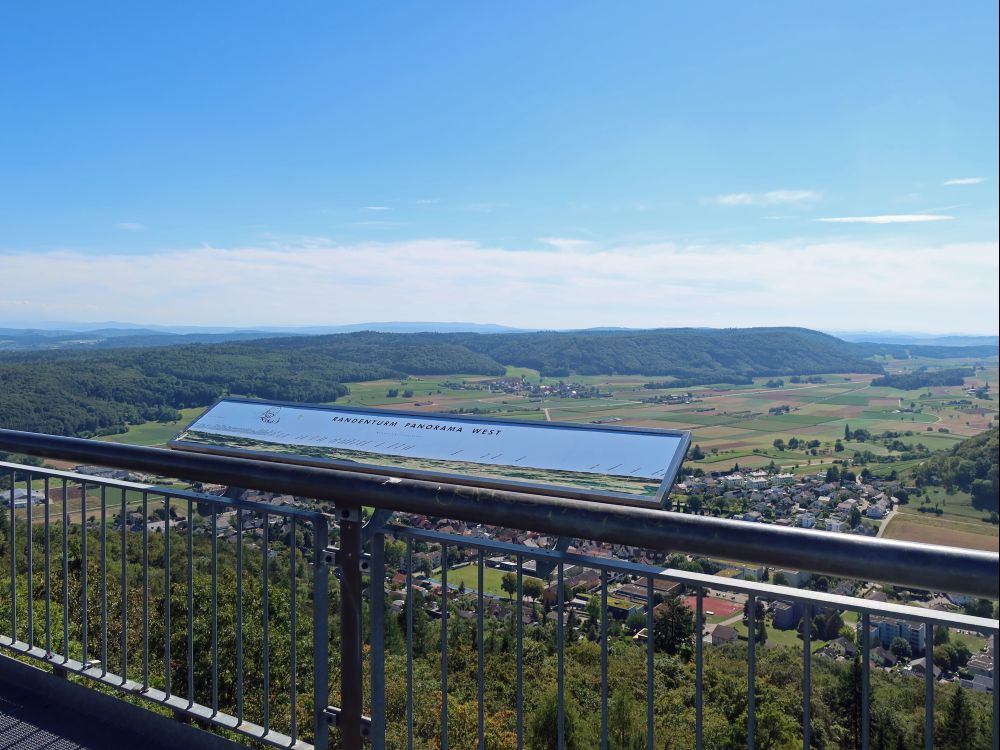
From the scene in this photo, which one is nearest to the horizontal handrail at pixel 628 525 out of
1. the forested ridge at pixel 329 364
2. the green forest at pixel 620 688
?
the green forest at pixel 620 688

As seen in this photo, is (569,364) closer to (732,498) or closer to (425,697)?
(732,498)

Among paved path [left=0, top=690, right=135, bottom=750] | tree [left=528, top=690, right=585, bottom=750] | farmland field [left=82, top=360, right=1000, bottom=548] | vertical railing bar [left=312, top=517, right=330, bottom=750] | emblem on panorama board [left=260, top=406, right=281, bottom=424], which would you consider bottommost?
farmland field [left=82, top=360, right=1000, bottom=548]

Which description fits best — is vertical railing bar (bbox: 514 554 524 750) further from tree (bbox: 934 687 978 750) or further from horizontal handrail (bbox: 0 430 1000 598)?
tree (bbox: 934 687 978 750)

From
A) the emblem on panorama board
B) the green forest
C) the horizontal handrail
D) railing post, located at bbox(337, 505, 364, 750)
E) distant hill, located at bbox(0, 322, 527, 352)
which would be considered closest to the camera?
the horizontal handrail

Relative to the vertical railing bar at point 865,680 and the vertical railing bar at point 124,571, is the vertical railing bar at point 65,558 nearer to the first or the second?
the vertical railing bar at point 124,571

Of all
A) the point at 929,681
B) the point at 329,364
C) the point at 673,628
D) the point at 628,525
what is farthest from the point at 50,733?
the point at 329,364

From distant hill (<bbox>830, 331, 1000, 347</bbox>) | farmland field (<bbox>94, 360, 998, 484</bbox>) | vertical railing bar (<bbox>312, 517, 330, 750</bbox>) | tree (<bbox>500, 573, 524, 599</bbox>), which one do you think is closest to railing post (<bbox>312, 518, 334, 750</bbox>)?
vertical railing bar (<bbox>312, 517, 330, 750</bbox>)

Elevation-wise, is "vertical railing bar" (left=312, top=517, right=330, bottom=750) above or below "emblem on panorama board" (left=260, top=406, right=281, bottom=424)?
below
